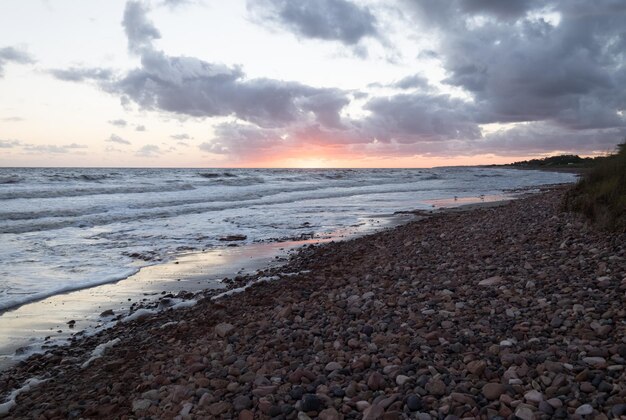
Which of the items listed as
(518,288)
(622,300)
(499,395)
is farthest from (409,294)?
(499,395)

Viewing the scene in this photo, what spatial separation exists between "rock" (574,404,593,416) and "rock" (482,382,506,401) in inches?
19.5

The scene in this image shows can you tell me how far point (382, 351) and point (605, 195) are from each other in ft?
23.7

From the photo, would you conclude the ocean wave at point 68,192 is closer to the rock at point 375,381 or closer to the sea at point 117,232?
the sea at point 117,232

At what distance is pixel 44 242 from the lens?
1416 cm

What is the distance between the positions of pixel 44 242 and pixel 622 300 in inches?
583

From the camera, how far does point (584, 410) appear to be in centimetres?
290

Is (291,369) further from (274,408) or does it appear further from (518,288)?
(518,288)

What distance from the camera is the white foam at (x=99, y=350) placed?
5509 mm

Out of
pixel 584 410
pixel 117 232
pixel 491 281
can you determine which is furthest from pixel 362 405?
pixel 117 232

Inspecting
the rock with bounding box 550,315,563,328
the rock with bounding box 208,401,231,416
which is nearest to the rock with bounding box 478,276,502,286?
the rock with bounding box 550,315,563,328

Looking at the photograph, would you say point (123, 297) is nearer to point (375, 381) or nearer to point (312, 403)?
point (312, 403)

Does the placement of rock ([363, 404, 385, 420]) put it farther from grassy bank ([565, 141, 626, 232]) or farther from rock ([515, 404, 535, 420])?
grassy bank ([565, 141, 626, 232])

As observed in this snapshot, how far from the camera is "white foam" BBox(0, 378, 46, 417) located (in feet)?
15.0

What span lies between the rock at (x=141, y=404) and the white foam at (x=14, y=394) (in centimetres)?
147
